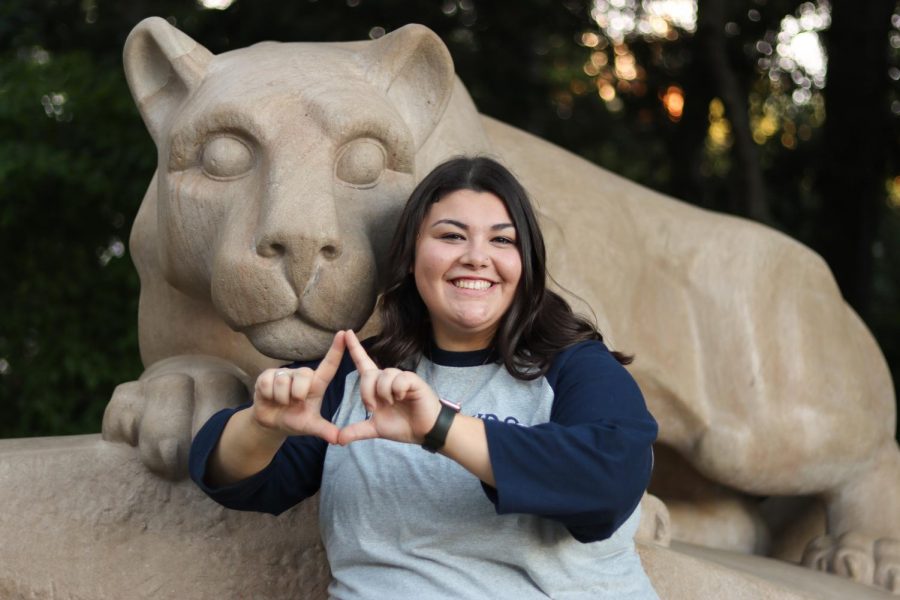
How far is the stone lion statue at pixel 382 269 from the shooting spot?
Result: 2.31m

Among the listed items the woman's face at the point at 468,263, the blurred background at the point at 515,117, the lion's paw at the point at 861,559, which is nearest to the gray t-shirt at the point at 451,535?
the woman's face at the point at 468,263

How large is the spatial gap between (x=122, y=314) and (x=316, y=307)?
3.13 m

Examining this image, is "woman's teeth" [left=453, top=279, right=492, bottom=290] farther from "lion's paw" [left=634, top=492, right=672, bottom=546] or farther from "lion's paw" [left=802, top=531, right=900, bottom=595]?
"lion's paw" [left=802, top=531, right=900, bottom=595]

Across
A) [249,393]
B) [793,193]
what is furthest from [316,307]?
[793,193]

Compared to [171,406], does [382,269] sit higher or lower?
higher

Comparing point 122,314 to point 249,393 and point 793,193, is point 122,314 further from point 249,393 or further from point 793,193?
point 793,193

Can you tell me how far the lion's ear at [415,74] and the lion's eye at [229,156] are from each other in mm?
324

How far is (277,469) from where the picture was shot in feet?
7.33

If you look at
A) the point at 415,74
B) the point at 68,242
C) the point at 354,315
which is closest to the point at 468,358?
the point at 354,315

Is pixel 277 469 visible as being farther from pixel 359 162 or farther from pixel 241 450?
pixel 359 162

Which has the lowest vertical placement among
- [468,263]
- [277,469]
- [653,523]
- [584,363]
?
[653,523]

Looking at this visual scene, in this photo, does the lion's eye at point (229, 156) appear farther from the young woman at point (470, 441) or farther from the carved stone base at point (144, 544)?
the carved stone base at point (144, 544)

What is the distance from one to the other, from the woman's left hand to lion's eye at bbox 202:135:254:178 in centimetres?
64

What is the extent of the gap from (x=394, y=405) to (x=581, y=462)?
290 millimetres
